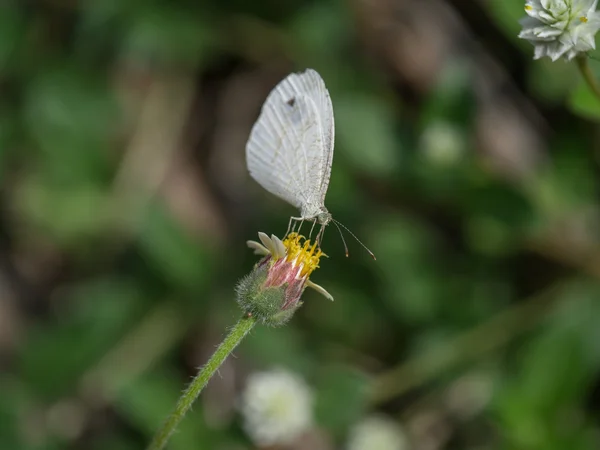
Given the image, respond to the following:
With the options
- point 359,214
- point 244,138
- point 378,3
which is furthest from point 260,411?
point 378,3

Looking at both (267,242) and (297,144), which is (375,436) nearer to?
(297,144)

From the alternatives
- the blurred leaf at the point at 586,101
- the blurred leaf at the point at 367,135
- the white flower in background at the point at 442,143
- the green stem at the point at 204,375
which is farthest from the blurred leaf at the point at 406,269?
the green stem at the point at 204,375

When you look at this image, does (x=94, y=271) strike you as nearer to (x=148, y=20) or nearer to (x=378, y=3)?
(x=148, y=20)

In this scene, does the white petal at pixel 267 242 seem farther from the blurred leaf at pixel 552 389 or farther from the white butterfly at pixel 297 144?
the blurred leaf at pixel 552 389

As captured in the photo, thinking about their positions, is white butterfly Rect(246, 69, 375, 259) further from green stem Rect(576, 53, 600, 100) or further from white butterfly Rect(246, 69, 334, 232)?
green stem Rect(576, 53, 600, 100)

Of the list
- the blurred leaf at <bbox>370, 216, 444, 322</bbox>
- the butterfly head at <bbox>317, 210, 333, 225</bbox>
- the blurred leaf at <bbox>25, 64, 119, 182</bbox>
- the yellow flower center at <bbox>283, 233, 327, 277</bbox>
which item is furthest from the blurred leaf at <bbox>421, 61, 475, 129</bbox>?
the blurred leaf at <bbox>25, 64, 119, 182</bbox>

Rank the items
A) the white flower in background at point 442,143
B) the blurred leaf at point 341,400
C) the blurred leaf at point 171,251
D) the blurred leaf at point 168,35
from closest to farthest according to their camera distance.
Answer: the blurred leaf at point 341,400 → the white flower in background at point 442,143 → the blurred leaf at point 171,251 → the blurred leaf at point 168,35
